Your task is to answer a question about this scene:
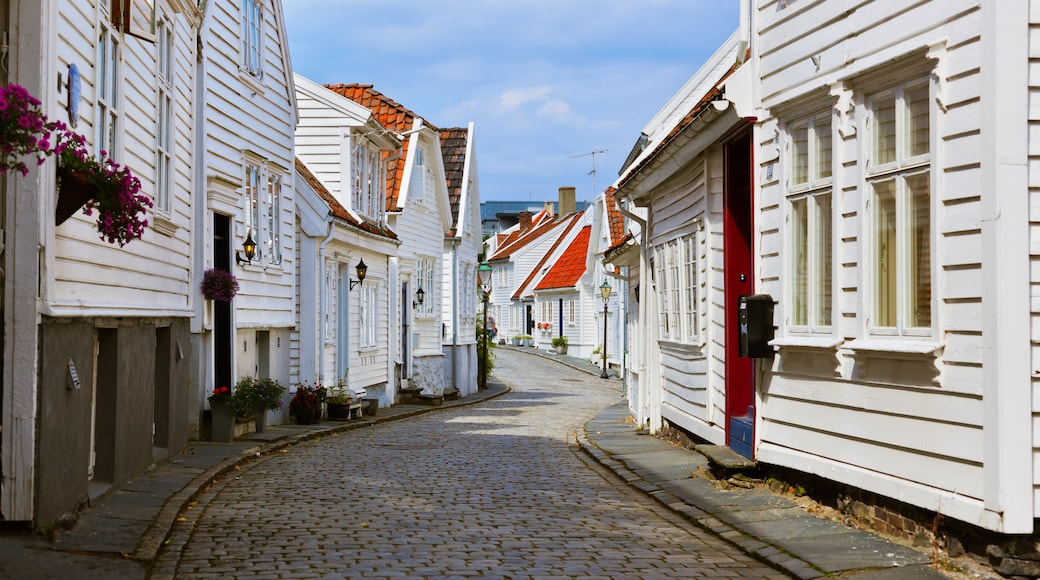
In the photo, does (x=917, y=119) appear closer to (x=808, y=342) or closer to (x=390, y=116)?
(x=808, y=342)

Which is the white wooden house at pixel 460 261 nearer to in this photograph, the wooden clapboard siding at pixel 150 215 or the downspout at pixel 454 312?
the downspout at pixel 454 312

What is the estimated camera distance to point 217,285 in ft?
49.7

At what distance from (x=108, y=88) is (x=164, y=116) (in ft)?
9.78

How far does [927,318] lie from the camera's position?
801cm

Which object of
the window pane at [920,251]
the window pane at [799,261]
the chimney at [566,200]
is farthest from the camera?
the chimney at [566,200]

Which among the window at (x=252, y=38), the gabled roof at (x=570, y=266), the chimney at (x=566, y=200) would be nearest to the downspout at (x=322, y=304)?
the window at (x=252, y=38)

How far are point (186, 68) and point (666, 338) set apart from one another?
24.0 ft

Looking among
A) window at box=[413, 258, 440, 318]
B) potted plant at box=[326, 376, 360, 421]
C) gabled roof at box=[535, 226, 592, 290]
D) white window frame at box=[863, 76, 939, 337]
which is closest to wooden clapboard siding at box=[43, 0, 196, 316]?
white window frame at box=[863, 76, 939, 337]

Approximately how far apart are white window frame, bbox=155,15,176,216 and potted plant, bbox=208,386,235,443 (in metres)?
3.39

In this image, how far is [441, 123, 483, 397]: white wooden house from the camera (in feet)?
113

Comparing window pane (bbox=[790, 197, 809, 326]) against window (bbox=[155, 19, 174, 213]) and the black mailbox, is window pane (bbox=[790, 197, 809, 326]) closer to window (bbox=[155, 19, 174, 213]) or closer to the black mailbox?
the black mailbox

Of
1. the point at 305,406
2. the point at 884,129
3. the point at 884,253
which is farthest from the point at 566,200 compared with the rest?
the point at 884,253

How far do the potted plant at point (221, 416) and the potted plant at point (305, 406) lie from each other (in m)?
4.03

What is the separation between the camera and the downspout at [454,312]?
112 ft
